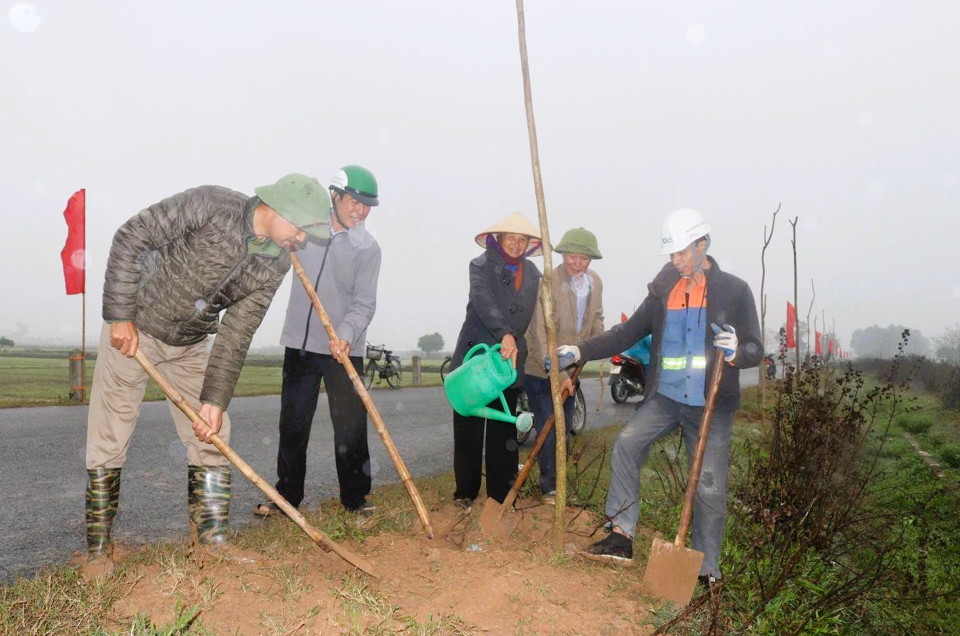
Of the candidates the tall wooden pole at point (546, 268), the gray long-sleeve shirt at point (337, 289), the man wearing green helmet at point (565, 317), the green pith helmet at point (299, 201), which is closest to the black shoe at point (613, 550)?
the tall wooden pole at point (546, 268)

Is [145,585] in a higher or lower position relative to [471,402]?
lower

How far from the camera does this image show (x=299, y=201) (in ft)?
9.85

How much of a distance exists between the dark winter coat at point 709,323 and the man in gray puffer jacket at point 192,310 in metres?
1.96

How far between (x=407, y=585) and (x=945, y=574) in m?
4.03

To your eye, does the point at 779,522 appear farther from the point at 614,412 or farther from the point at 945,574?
the point at 614,412

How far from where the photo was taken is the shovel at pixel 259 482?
295 cm

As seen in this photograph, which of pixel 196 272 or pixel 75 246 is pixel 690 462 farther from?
pixel 75 246

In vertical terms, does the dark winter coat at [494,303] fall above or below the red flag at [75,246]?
below

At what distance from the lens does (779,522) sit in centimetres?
446

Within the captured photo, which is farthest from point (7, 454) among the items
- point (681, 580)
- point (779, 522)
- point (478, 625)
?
point (779, 522)

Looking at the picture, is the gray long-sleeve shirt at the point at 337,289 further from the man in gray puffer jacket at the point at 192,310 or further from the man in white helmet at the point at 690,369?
the man in white helmet at the point at 690,369

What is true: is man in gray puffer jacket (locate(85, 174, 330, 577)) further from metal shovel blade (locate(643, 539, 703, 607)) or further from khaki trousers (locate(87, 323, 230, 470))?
metal shovel blade (locate(643, 539, 703, 607))

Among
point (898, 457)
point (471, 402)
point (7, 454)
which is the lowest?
point (898, 457)

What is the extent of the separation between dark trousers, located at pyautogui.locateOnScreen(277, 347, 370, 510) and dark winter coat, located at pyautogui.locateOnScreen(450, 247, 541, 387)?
772 millimetres
